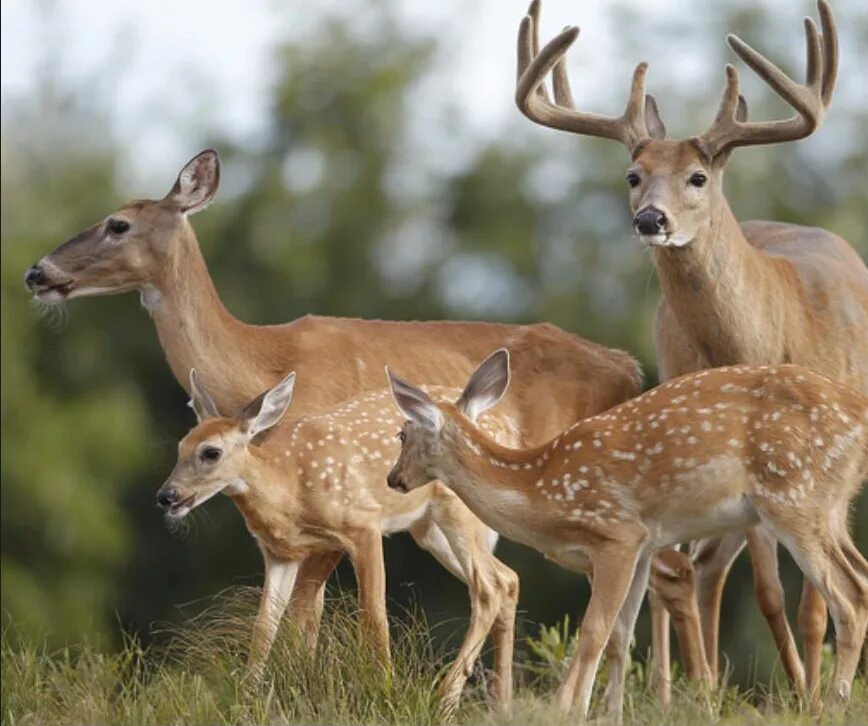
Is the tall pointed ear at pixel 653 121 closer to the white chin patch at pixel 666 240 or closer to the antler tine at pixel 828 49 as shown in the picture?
the antler tine at pixel 828 49

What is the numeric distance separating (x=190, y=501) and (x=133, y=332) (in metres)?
16.5

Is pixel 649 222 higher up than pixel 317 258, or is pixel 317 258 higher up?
pixel 649 222

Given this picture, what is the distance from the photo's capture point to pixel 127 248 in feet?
34.4

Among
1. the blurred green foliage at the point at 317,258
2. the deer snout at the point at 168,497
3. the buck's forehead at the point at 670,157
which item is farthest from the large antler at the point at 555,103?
the blurred green foliage at the point at 317,258

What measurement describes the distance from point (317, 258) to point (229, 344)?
54.9ft

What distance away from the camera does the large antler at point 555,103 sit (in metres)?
9.98

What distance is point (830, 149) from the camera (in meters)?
27.9

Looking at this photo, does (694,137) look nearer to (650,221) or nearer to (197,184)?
(650,221)

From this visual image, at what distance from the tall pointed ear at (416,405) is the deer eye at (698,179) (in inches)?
61.1

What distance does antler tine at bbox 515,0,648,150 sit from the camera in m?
9.98

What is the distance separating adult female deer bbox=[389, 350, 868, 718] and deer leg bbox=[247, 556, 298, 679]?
0.72 meters

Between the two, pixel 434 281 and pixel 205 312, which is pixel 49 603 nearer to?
pixel 434 281

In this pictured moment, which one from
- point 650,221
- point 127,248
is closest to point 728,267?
point 650,221

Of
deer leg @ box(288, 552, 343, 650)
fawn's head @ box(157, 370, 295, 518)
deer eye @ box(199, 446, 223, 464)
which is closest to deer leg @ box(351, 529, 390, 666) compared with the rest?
deer leg @ box(288, 552, 343, 650)
